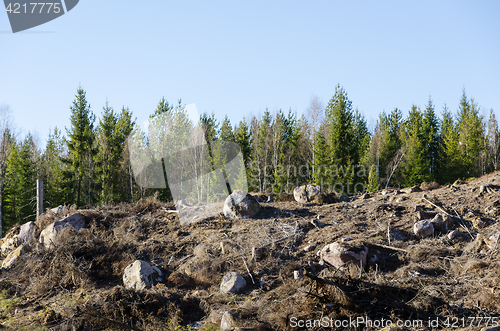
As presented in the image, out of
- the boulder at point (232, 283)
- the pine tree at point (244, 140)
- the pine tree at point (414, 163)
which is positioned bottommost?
the boulder at point (232, 283)

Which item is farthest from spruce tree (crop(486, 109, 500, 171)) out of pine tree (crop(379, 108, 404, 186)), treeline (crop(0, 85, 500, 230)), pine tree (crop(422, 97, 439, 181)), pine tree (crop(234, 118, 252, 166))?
pine tree (crop(234, 118, 252, 166))

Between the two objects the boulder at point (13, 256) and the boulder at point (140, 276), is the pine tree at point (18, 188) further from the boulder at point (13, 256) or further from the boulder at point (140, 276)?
the boulder at point (140, 276)

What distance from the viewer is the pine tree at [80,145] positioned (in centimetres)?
2516

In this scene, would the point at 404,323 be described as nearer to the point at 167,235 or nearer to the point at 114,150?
the point at 167,235

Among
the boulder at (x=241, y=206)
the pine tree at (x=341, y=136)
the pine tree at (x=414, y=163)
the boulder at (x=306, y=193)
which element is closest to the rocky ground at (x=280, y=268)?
the boulder at (x=241, y=206)

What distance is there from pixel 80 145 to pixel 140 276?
839 inches

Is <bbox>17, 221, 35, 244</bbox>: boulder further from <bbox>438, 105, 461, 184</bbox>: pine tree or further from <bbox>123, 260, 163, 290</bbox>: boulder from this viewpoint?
<bbox>438, 105, 461, 184</bbox>: pine tree

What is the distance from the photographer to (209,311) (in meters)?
6.21

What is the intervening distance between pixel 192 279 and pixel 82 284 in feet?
8.49

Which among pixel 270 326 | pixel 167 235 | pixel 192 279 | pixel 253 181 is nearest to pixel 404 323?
pixel 270 326

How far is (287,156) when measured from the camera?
28.1m

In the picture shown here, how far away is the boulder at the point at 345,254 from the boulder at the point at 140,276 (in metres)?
3.89

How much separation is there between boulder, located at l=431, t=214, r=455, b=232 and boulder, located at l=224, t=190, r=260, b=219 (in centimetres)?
474

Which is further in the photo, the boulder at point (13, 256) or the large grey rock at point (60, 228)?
the large grey rock at point (60, 228)
